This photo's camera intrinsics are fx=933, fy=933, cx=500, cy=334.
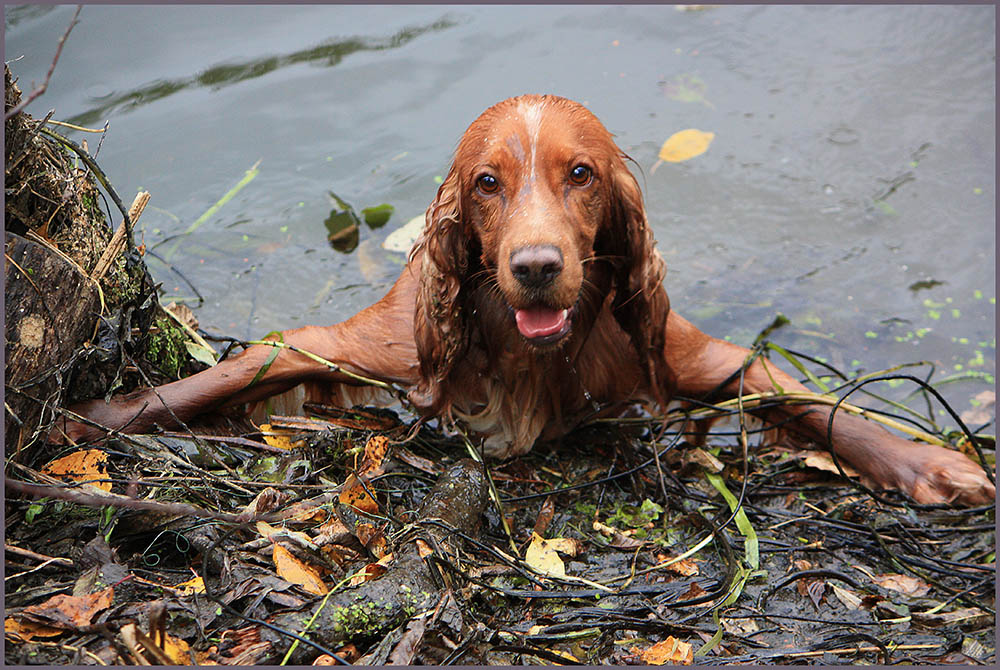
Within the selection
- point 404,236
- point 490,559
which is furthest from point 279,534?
point 404,236

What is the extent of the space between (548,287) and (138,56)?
5.13 metres

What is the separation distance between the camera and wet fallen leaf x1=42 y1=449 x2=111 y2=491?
9.29 ft

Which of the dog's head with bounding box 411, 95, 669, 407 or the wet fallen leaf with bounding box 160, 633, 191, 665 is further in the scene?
the dog's head with bounding box 411, 95, 669, 407

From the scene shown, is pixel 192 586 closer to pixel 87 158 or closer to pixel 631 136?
pixel 87 158

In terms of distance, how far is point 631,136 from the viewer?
636cm

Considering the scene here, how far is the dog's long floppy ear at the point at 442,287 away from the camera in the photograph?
3348 mm

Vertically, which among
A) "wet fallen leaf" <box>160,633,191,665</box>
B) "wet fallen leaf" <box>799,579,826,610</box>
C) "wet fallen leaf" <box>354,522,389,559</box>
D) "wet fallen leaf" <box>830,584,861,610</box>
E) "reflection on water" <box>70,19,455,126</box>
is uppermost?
→ "reflection on water" <box>70,19,455,126</box>

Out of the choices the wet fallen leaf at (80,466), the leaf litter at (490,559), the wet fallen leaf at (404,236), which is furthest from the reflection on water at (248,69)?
the wet fallen leaf at (80,466)

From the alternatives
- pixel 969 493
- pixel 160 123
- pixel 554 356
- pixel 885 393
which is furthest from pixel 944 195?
pixel 160 123

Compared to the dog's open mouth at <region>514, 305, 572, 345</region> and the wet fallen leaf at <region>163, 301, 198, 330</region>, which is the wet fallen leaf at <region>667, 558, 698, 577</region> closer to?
the dog's open mouth at <region>514, 305, 572, 345</region>

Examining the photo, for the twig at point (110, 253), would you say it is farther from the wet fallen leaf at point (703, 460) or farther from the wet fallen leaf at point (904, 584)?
the wet fallen leaf at point (904, 584)

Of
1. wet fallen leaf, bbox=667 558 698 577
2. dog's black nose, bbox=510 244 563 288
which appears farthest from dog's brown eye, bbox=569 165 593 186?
wet fallen leaf, bbox=667 558 698 577

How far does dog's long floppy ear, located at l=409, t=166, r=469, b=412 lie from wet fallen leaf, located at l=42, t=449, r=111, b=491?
45.8 inches

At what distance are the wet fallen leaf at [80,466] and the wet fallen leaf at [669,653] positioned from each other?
→ 1668 millimetres
